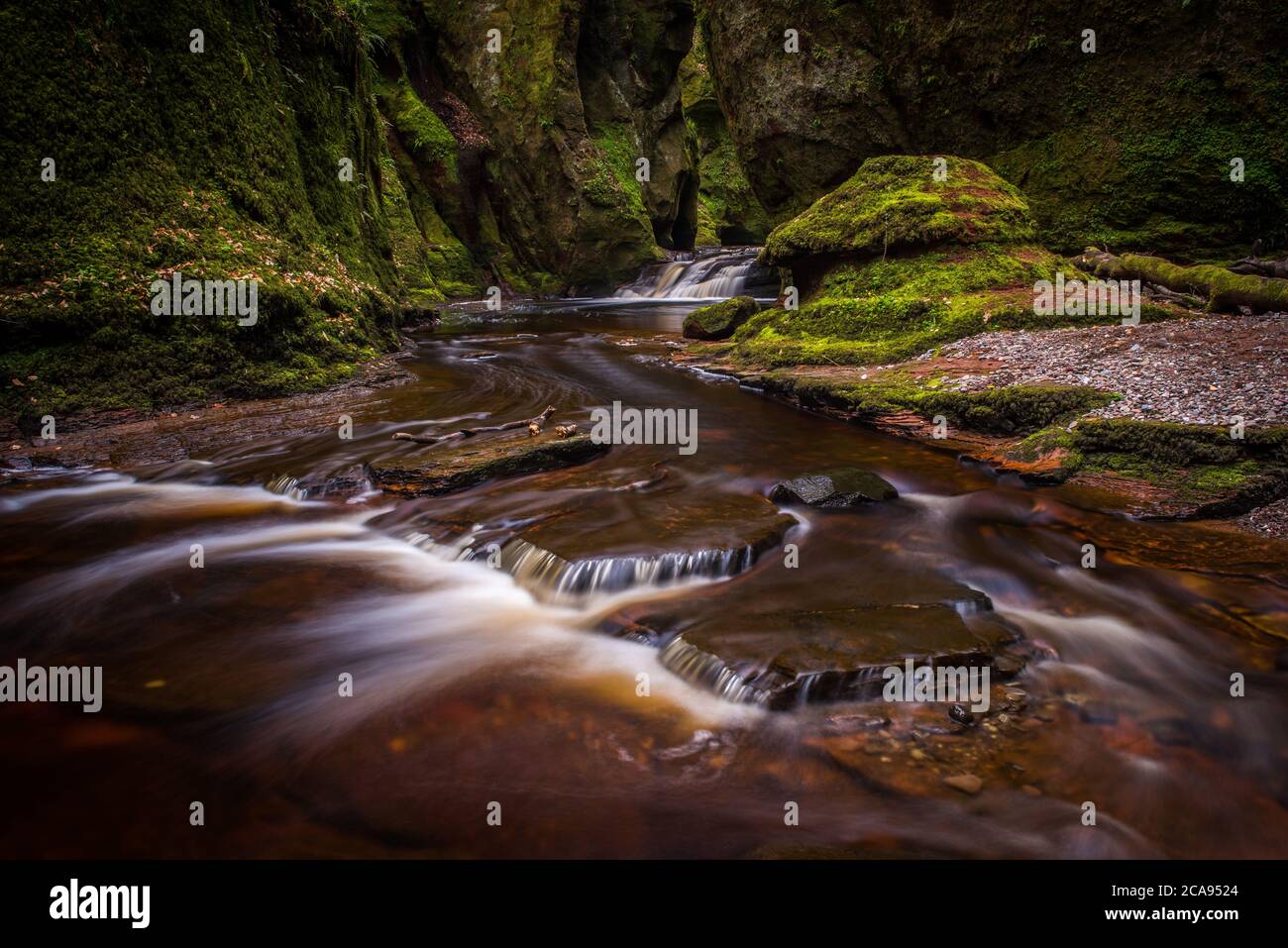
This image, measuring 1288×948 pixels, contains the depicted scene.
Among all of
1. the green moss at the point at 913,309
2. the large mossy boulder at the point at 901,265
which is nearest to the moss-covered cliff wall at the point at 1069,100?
the large mossy boulder at the point at 901,265

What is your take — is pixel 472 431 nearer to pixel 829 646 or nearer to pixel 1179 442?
pixel 829 646

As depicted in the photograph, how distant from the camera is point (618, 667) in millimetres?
3066

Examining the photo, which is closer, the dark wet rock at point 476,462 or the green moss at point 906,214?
the dark wet rock at point 476,462

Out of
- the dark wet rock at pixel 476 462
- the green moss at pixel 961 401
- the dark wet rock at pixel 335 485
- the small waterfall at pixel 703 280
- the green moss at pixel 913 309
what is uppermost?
the small waterfall at pixel 703 280

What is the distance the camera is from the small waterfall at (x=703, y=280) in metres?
23.0

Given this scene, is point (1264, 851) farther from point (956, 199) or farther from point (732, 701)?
point (956, 199)

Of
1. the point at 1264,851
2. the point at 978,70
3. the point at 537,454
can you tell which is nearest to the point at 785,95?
the point at 978,70

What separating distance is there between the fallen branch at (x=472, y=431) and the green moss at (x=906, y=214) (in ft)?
19.8

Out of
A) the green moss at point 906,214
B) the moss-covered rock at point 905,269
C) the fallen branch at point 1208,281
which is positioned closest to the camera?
the fallen branch at point 1208,281

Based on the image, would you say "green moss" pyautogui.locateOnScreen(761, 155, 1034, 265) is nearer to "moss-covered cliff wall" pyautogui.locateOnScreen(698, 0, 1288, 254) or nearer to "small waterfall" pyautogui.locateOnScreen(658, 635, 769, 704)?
"moss-covered cliff wall" pyautogui.locateOnScreen(698, 0, 1288, 254)

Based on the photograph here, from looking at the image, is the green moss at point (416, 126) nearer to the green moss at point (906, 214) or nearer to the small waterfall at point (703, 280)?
the small waterfall at point (703, 280)

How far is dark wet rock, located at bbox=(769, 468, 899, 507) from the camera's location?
189 inches

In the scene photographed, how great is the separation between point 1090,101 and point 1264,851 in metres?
15.9

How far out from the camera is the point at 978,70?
560 inches
